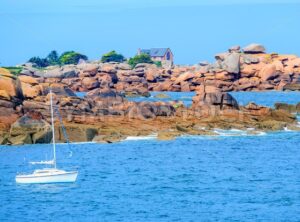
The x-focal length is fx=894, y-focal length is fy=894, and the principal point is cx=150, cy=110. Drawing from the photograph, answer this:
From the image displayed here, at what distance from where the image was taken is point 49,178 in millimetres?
50906

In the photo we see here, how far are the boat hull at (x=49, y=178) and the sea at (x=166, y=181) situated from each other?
13.0 inches

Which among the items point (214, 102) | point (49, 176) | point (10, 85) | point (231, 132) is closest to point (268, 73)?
point (214, 102)

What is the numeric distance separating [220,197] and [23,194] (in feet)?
35.4

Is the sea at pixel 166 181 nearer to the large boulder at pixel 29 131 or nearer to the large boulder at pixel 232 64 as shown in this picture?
the large boulder at pixel 29 131

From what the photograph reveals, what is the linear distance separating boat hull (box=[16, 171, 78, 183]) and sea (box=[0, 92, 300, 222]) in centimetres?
33

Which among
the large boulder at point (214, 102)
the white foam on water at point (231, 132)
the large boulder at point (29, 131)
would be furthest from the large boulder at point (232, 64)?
the large boulder at point (29, 131)

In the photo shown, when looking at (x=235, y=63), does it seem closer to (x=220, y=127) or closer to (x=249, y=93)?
(x=249, y=93)

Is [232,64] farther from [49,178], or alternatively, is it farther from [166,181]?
[49,178]

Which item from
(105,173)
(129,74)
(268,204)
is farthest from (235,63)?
(268,204)

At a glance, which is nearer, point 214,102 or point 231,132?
point 231,132

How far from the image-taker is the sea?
43.9m

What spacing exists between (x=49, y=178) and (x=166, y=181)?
7314 mm

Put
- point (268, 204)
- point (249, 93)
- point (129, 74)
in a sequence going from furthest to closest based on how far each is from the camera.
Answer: point (129, 74)
point (249, 93)
point (268, 204)

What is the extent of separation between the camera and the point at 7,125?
227ft
